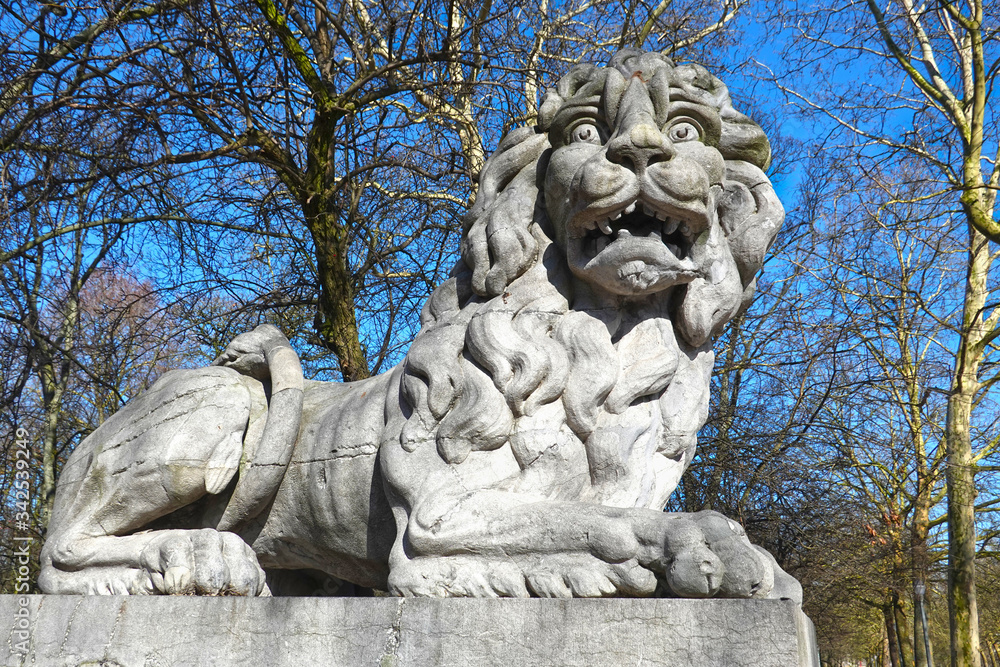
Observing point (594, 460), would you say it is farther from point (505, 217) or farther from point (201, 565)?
point (201, 565)

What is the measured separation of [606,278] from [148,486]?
186 centimetres

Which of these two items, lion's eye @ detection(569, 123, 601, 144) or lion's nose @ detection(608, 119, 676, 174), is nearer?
lion's nose @ detection(608, 119, 676, 174)

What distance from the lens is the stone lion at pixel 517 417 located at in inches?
107

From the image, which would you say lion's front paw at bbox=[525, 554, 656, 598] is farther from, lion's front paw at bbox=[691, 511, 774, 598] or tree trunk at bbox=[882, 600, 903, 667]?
tree trunk at bbox=[882, 600, 903, 667]

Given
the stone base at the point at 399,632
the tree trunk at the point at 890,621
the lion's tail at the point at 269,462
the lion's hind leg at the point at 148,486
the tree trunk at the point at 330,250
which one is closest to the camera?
the stone base at the point at 399,632

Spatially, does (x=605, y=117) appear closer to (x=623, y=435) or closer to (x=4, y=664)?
(x=623, y=435)

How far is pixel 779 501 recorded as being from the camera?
390 inches

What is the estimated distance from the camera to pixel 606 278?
9.93 feet

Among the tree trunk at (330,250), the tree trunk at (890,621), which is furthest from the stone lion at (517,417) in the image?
the tree trunk at (890,621)

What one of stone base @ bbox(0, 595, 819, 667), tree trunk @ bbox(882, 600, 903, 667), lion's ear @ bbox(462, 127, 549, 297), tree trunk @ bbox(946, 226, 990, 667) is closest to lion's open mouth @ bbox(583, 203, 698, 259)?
lion's ear @ bbox(462, 127, 549, 297)

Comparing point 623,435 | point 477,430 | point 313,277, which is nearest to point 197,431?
point 477,430

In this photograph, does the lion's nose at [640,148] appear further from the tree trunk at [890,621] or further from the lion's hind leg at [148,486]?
the tree trunk at [890,621]

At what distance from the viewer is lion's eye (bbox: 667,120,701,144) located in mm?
3143

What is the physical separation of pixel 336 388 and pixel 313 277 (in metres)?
5.58
